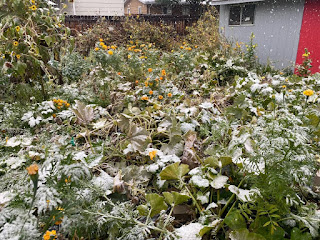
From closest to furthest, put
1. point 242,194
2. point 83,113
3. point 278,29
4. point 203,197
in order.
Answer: point 242,194 < point 203,197 < point 83,113 < point 278,29

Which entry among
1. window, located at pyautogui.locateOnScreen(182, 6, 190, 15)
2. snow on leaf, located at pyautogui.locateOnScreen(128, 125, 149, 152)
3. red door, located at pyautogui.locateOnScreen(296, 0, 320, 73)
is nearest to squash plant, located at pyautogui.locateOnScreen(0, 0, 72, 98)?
snow on leaf, located at pyautogui.locateOnScreen(128, 125, 149, 152)

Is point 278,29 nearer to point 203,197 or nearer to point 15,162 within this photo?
point 203,197

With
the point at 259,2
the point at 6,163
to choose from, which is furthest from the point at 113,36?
the point at 6,163

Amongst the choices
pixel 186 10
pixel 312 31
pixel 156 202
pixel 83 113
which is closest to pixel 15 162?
pixel 83 113

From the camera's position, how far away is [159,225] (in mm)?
1281

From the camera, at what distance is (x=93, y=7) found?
15172 mm

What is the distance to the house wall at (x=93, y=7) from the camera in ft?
48.8

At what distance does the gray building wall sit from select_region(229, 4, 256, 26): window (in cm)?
20

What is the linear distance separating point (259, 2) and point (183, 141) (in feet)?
20.3

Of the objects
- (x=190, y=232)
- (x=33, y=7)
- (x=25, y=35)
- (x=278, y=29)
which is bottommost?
(x=190, y=232)

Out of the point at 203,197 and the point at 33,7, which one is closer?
the point at 203,197

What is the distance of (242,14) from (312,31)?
8.03 ft

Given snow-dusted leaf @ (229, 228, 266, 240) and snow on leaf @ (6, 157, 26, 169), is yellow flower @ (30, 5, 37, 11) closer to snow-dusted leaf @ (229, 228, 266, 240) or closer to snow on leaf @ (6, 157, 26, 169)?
snow on leaf @ (6, 157, 26, 169)

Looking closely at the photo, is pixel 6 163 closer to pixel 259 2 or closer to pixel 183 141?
pixel 183 141
